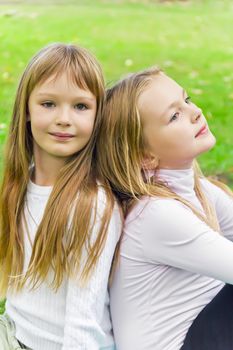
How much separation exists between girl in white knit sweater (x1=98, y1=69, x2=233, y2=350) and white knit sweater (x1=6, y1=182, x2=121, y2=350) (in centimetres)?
6

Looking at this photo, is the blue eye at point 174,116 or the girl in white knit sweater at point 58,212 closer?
the girl in white knit sweater at point 58,212

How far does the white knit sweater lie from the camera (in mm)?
2238

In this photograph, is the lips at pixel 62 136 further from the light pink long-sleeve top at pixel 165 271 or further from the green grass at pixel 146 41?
the green grass at pixel 146 41

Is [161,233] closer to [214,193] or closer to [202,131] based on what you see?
[202,131]

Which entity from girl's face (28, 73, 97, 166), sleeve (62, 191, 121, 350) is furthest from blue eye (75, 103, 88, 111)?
sleeve (62, 191, 121, 350)

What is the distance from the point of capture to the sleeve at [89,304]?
2234mm

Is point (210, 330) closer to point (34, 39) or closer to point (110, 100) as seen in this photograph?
point (110, 100)

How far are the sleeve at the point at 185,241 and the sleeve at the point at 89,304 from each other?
12 cm

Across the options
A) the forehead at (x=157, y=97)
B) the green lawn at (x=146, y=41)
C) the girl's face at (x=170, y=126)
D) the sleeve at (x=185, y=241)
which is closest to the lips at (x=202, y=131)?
the girl's face at (x=170, y=126)

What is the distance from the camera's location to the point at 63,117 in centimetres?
229

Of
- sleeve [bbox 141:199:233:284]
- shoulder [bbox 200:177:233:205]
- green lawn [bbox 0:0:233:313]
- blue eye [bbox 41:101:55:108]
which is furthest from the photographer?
green lawn [bbox 0:0:233:313]

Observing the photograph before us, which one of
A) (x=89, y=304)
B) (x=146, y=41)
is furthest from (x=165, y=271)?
(x=146, y=41)

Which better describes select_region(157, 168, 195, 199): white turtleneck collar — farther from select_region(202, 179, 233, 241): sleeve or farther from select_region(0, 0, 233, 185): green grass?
select_region(0, 0, 233, 185): green grass

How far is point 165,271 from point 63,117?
545 millimetres
